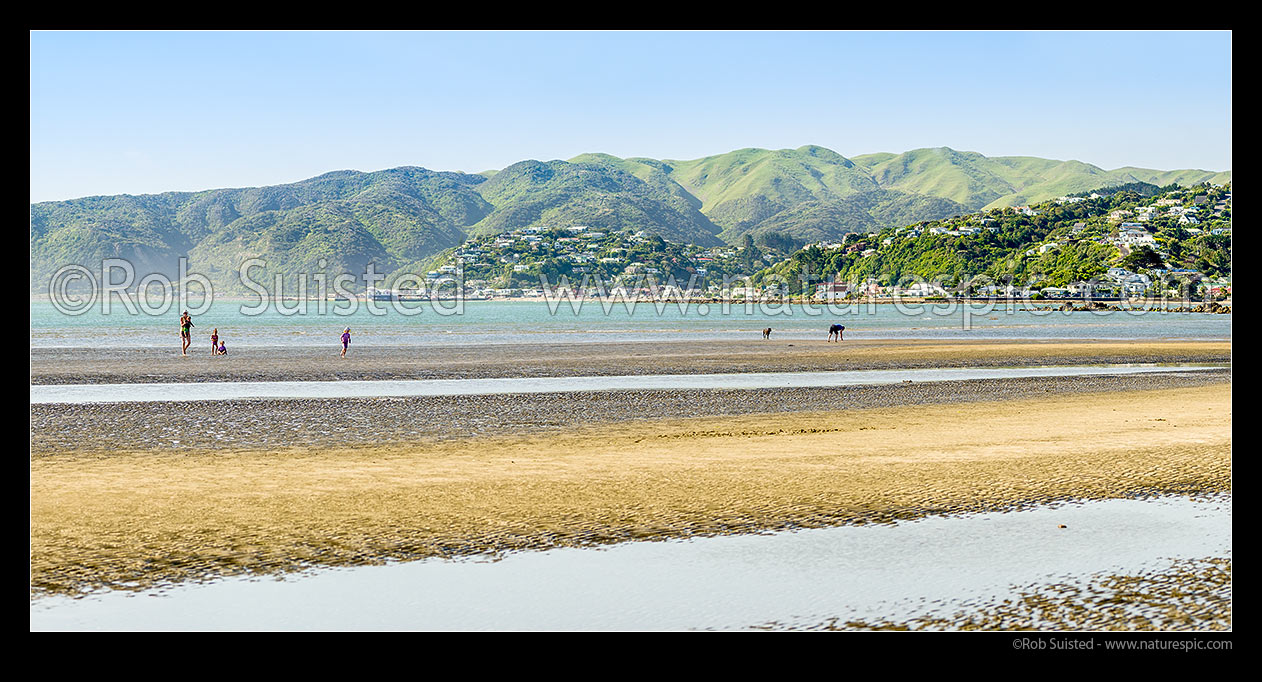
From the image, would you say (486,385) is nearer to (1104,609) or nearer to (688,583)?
(688,583)

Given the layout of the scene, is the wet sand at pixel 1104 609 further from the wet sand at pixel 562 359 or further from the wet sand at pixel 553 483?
the wet sand at pixel 562 359

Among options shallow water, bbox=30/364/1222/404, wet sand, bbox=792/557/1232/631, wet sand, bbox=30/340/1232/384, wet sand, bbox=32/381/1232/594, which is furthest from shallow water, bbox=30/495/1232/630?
wet sand, bbox=30/340/1232/384

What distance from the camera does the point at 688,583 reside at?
8.63 metres

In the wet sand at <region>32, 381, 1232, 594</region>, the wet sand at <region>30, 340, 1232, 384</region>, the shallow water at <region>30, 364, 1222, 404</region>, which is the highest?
the wet sand at <region>30, 340, 1232, 384</region>

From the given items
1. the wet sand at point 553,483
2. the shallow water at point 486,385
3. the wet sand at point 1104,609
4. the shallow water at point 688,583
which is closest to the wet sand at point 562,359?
the shallow water at point 486,385

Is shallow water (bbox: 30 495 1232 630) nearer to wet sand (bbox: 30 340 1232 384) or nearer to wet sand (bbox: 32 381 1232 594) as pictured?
wet sand (bbox: 32 381 1232 594)

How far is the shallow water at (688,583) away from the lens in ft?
25.4

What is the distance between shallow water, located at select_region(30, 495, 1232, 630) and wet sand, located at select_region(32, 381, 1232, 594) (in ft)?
1.81

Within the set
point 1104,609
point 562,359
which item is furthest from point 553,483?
point 562,359

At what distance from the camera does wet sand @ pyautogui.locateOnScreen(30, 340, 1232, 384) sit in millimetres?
31709

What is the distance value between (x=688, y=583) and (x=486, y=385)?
63.5 ft

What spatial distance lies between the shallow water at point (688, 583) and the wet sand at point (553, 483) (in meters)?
0.55
